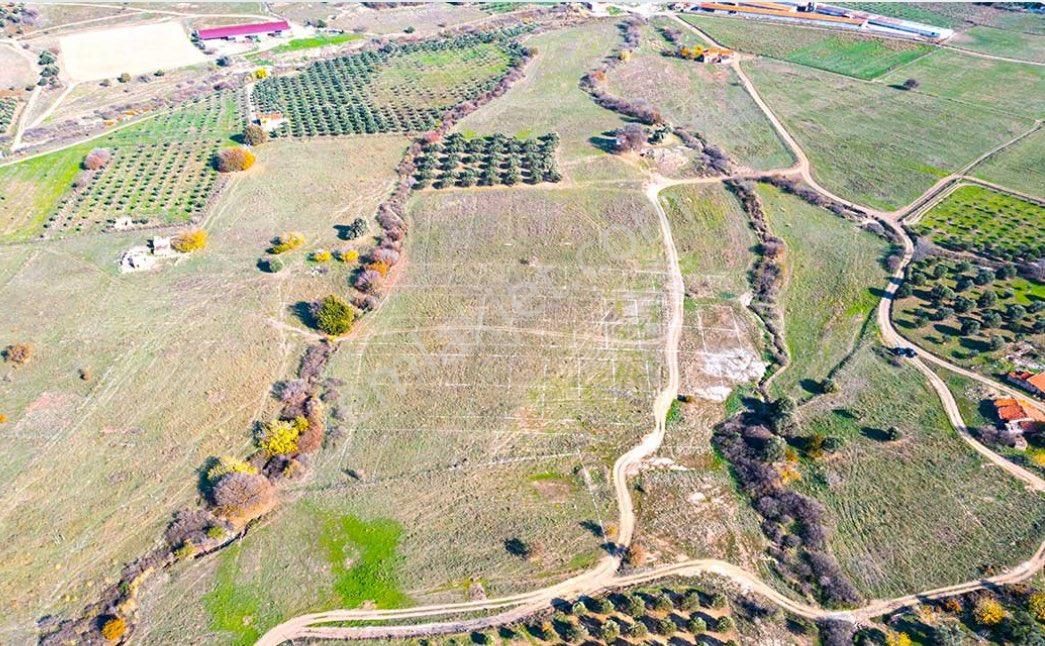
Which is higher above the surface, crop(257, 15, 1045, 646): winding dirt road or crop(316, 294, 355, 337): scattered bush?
crop(316, 294, 355, 337): scattered bush

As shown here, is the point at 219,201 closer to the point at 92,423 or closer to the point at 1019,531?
the point at 92,423

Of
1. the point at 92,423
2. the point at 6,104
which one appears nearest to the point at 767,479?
the point at 92,423

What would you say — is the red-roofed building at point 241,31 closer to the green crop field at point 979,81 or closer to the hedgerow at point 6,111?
the hedgerow at point 6,111

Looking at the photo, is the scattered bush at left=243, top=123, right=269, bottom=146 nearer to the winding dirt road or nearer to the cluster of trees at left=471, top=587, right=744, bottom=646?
the winding dirt road

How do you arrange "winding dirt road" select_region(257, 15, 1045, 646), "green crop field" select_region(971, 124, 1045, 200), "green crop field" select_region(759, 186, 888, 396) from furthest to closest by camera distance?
1. "green crop field" select_region(971, 124, 1045, 200)
2. "green crop field" select_region(759, 186, 888, 396)
3. "winding dirt road" select_region(257, 15, 1045, 646)

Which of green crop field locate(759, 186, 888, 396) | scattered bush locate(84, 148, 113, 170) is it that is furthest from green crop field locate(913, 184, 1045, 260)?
scattered bush locate(84, 148, 113, 170)

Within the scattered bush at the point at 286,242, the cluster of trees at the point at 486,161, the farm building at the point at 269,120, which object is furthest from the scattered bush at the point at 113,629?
the farm building at the point at 269,120

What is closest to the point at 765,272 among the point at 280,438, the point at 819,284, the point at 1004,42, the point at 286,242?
the point at 819,284
